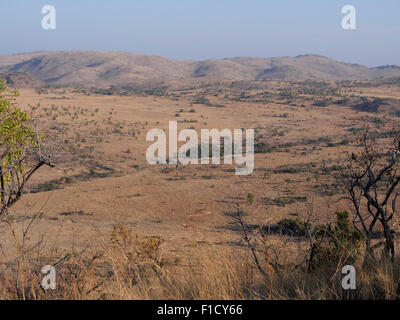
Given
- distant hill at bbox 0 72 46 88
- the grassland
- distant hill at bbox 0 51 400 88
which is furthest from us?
distant hill at bbox 0 51 400 88

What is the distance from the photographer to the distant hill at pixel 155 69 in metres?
108

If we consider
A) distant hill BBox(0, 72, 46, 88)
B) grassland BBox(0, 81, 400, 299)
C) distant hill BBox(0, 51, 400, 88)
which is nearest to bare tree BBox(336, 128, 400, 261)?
grassland BBox(0, 81, 400, 299)

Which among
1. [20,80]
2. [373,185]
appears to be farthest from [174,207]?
[20,80]

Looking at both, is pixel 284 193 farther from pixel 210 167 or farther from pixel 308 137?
pixel 308 137

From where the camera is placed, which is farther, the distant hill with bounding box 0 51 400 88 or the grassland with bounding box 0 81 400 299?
the distant hill with bounding box 0 51 400 88

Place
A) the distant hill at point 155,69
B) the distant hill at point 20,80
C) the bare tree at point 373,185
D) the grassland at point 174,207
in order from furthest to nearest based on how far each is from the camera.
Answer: the distant hill at point 155,69, the distant hill at point 20,80, the bare tree at point 373,185, the grassland at point 174,207

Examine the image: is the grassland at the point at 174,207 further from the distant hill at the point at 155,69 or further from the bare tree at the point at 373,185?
the distant hill at the point at 155,69

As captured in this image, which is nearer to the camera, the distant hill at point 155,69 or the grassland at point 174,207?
the grassland at point 174,207

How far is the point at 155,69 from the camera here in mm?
126500

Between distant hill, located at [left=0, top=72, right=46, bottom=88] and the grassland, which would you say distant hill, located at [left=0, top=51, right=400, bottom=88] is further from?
the grassland

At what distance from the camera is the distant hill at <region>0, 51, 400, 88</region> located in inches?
4240

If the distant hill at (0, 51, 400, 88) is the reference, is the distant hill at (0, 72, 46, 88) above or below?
below

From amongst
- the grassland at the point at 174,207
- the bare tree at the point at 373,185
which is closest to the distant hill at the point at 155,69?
the grassland at the point at 174,207
